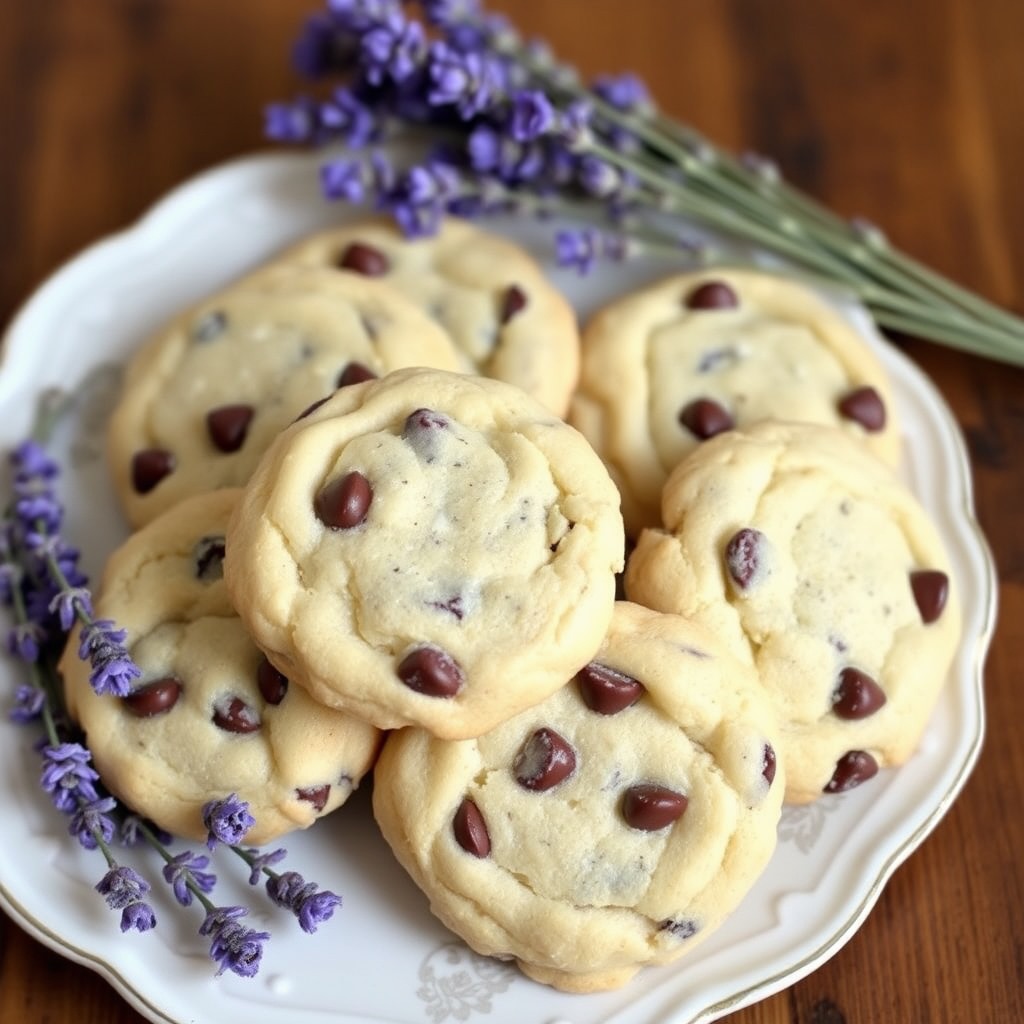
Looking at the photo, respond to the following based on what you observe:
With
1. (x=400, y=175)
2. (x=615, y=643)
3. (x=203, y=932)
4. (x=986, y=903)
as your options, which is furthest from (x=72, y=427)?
(x=986, y=903)

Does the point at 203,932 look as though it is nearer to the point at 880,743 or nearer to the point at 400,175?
the point at 880,743

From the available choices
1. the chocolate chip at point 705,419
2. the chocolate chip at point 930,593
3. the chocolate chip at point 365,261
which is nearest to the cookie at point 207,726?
the chocolate chip at point 365,261

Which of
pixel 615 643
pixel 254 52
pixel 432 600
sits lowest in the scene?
pixel 615 643

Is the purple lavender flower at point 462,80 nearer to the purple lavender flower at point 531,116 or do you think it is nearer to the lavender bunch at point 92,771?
the purple lavender flower at point 531,116

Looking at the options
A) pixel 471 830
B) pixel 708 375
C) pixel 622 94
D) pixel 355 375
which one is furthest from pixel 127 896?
pixel 622 94

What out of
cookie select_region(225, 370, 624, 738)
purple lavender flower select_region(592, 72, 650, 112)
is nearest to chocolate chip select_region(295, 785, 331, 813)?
cookie select_region(225, 370, 624, 738)

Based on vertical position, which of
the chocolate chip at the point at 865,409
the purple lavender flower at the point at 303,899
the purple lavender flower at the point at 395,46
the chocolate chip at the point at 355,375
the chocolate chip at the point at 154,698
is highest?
the purple lavender flower at the point at 395,46
